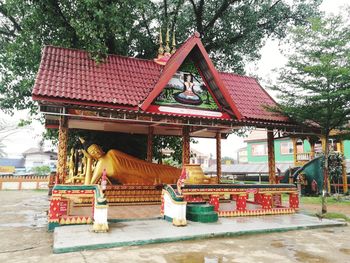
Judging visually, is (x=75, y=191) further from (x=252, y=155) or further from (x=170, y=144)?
(x=252, y=155)

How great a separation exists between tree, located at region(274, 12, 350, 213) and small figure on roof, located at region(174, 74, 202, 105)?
3218 mm

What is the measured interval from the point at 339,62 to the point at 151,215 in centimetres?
816

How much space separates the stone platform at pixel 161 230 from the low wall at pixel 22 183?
20.7 meters

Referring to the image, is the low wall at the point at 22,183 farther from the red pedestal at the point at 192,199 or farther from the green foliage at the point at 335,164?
the green foliage at the point at 335,164

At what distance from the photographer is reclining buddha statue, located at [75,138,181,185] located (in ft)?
38.5

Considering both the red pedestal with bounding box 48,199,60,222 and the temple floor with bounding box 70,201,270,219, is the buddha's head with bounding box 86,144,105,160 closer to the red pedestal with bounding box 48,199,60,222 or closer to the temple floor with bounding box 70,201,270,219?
A: the temple floor with bounding box 70,201,270,219

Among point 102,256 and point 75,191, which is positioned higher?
point 75,191

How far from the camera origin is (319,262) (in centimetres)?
538

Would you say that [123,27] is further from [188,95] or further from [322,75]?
[322,75]

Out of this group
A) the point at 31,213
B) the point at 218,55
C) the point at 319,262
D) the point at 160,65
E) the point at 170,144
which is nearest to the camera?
the point at 319,262

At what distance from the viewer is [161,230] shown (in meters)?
7.47

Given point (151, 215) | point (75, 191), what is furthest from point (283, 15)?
point (75, 191)

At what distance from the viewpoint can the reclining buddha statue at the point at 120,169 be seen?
38.5 ft

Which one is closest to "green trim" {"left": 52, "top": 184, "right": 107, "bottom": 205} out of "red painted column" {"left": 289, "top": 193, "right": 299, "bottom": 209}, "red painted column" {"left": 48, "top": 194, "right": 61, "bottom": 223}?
"red painted column" {"left": 48, "top": 194, "right": 61, "bottom": 223}
